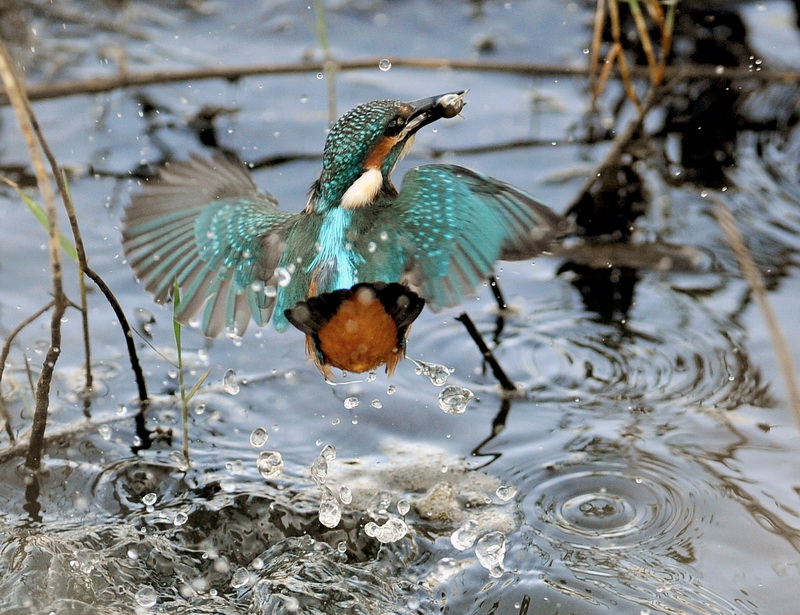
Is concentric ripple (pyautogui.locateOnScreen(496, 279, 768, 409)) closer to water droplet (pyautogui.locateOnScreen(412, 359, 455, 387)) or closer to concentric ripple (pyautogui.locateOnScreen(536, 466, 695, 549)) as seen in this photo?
water droplet (pyautogui.locateOnScreen(412, 359, 455, 387))

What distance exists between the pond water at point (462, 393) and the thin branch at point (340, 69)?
146 mm

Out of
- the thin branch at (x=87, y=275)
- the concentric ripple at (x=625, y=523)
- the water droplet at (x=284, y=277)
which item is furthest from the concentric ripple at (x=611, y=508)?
the thin branch at (x=87, y=275)

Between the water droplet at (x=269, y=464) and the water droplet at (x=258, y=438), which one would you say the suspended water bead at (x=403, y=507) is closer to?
the water droplet at (x=269, y=464)

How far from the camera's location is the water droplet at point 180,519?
3.41 m

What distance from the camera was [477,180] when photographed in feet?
10.7

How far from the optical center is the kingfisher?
304cm

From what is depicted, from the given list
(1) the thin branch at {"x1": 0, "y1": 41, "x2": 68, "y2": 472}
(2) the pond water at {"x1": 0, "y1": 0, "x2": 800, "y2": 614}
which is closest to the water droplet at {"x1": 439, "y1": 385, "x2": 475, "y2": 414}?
(2) the pond water at {"x1": 0, "y1": 0, "x2": 800, "y2": 614}

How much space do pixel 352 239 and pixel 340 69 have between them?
7.78 ft

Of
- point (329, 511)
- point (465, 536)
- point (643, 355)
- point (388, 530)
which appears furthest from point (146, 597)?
point (643, 355)

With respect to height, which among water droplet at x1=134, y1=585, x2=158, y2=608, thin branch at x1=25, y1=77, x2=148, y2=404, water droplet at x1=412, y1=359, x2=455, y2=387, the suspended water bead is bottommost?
water droplet at x1=134, y1=585, x2=158, y2=608

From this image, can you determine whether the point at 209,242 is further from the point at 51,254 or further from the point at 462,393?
the point at 462,393

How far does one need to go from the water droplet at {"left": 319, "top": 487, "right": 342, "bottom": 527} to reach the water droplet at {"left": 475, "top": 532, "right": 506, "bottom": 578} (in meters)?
0.45

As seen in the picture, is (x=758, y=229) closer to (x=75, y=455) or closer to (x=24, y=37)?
(x=75, y=455)

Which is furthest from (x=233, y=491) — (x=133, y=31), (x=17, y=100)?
(x=133, y=31)
